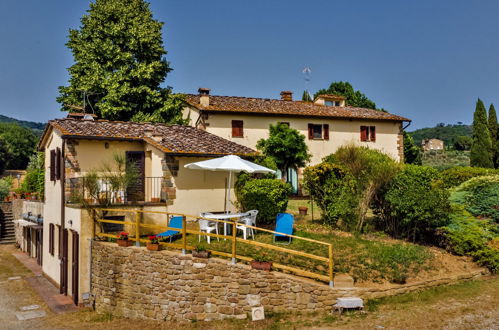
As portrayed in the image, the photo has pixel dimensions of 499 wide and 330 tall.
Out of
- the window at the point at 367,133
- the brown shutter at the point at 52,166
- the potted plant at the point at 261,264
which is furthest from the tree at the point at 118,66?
the potted plant at the point at 261,264

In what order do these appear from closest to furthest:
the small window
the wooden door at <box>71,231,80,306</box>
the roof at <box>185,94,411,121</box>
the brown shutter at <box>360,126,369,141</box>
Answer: the wooden door at <box>71,231,80,306</box> → the small window → the roof at <box>185,94,411,121</box> → the brown shutter at <box>360,126,369,141</box>

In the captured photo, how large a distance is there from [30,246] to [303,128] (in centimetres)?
1835

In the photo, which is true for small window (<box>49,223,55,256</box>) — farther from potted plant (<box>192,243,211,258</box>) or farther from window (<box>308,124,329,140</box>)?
window (<box>308,124,329,140</box>)

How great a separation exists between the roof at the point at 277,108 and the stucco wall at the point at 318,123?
18.1 inches

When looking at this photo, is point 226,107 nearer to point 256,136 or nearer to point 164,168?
point 256,136

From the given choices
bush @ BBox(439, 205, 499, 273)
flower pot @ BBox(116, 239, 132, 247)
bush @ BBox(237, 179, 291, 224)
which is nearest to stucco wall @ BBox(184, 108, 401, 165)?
bush @ BBox(237, 179, 291, 224)

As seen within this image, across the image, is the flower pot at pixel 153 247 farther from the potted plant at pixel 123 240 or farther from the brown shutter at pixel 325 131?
the brown shutter at pixel 325 131

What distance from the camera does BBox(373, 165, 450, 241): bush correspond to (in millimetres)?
11641

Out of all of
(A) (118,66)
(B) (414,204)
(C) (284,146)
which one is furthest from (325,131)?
(B) (414,204)

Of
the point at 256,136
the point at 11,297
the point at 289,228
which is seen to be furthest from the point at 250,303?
the point at 256,136

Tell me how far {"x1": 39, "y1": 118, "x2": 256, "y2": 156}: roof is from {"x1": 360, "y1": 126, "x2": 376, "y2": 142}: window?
1491cm

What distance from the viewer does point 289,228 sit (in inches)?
474

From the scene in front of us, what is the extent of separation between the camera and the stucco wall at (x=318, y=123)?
24938 mm

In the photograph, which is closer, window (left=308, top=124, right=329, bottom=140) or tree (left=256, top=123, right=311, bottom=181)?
tree (left=256, top=123, right=311, bottom=181)
